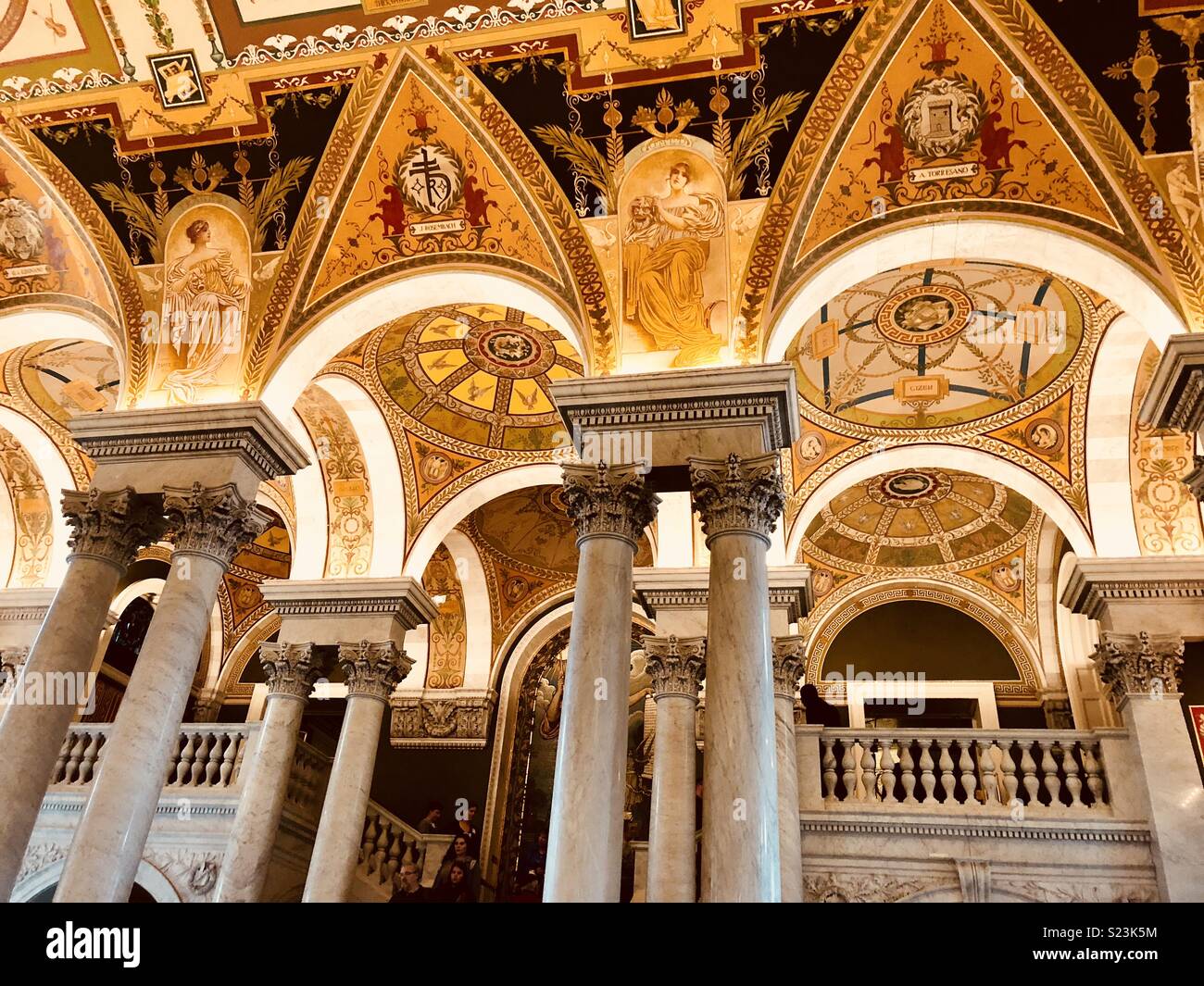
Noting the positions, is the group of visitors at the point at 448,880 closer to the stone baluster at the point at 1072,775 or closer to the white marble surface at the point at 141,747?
the white marble surface at the point at 141,747

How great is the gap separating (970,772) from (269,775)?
20.8 feet

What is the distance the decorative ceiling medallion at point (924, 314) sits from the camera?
9531mm

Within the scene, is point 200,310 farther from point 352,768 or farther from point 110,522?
point 352,768

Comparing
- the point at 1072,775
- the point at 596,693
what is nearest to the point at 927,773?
A: the point at 1072,775

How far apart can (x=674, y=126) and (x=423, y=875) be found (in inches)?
341

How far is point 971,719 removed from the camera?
1266cm

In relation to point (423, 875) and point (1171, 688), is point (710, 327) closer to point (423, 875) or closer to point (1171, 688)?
point (1171, 688)

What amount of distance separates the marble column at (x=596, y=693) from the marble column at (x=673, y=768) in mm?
2560

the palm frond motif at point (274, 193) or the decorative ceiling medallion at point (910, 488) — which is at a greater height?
the decorative ceiling medallion at point (910, 488)

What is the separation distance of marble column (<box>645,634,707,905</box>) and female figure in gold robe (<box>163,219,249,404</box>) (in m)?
4.52

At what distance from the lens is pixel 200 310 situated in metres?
8.12

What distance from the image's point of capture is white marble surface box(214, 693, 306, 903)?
8.46 metres

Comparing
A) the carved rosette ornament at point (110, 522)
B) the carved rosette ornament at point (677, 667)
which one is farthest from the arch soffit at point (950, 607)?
the carved rosette ornament at point (110, 522)

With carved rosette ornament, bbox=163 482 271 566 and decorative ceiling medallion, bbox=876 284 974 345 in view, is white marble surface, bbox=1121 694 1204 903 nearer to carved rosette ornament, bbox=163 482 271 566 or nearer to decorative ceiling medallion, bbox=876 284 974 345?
decorative ceiling medallion, bbox=876 284 974 345
